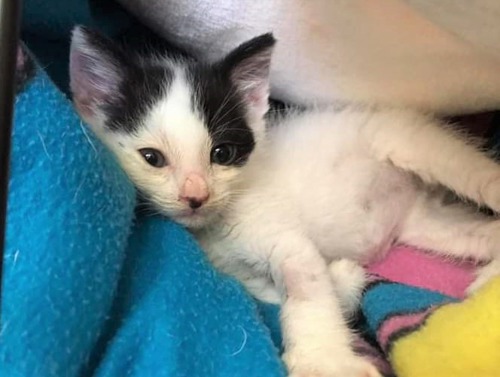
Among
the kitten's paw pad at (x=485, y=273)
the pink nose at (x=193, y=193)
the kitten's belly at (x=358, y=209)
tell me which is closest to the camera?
the pink nose at (x=193, y=193)

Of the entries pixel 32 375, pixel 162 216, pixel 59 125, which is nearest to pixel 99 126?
pixel 162 216

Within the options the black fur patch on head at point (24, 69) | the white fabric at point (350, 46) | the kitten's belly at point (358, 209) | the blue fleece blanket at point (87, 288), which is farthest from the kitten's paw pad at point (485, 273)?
the black fur patch on head at point (24, 69)

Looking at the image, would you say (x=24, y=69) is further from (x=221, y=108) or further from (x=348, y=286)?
(x=348, y=286)

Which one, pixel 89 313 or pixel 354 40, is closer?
pixel 89 313

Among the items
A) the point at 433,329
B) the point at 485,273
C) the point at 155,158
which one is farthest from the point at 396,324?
the point at 155,158

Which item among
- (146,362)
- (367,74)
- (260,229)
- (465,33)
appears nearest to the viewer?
(146,362)

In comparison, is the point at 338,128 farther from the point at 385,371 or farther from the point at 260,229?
the point at 385,371

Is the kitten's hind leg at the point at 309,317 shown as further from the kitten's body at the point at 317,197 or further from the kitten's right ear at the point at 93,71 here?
the kitten's right ear at the point at 93,71

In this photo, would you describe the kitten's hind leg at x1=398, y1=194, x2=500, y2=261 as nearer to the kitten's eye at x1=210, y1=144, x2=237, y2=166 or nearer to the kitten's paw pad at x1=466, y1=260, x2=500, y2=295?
the kitten's paw pad at x1=466, y1=260, x2=500, y2=295
